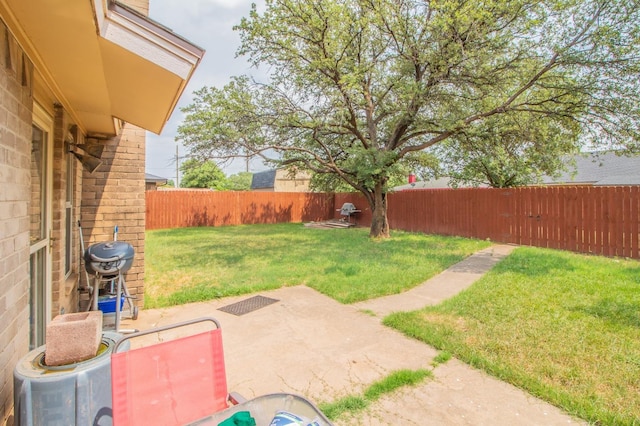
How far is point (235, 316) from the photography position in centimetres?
439

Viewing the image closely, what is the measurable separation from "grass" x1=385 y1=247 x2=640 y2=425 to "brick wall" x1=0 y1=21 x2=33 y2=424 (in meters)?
3.33

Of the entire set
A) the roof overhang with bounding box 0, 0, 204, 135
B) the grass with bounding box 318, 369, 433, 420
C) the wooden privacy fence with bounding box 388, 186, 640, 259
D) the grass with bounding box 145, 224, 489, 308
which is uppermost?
the roof overhang with bounding box 0, 0, 204, 135

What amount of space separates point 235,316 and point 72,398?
269cm

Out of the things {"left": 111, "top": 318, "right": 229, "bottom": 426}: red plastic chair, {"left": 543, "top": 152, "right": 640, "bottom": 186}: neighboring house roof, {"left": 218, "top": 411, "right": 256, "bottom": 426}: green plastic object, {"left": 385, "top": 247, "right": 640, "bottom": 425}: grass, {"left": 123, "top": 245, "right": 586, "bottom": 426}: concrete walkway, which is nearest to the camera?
{"left": 218, "top": 411, "right": 256, "bottom": 426}: green plastic object

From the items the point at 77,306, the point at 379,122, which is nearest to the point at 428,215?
the point at 379,122

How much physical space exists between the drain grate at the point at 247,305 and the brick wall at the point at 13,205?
2.49m

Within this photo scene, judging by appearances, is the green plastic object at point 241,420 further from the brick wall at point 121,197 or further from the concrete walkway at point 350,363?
the brick wall at point 121,197

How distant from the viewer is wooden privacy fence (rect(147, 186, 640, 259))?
815cm

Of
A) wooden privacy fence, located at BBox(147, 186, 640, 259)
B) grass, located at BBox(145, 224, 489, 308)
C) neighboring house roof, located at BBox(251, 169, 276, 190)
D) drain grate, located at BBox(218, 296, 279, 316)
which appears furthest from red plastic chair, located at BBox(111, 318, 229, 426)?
neighboring house roof, located at BBox(251, 169, 276, 190)

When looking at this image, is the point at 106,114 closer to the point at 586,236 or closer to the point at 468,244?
the point at 468,244

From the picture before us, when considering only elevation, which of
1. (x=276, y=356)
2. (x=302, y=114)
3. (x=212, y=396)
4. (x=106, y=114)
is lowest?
(x=276, y=356)

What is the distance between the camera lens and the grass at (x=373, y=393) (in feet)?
7.89

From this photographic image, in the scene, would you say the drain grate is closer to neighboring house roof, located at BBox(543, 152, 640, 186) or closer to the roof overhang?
the roof overhang

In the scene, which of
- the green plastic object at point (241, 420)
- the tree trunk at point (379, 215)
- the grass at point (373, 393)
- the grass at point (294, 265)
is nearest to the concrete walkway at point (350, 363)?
the grass at point (373, 393)
